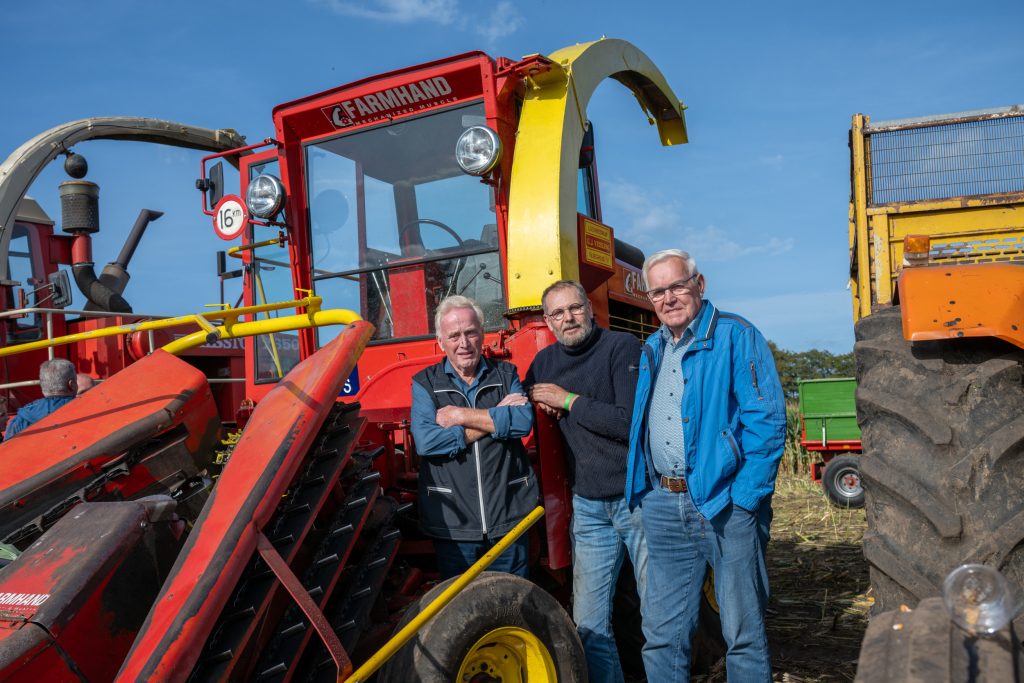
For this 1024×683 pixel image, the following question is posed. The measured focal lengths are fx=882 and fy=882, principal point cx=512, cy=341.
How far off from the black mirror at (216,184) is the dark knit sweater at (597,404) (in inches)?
104

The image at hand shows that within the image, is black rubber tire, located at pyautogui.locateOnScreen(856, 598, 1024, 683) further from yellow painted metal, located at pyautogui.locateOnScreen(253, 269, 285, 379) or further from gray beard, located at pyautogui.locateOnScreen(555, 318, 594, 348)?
yellow painted metal, located at pyautogui.locateOnScreen(253, 269, 285, 379)

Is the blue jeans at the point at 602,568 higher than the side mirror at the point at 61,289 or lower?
lower

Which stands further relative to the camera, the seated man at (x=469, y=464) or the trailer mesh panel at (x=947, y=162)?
the trailer mesh panel at (x=947, y=162)

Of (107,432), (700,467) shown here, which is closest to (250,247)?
→ (107,432)

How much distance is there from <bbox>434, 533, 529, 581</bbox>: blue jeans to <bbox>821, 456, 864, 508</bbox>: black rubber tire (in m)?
7.73

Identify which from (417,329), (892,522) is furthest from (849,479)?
(892,522)

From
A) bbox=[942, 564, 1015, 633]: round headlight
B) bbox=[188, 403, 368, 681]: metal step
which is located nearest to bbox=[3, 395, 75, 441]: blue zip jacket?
bbox=[188, 403, 368, 681]: metal step

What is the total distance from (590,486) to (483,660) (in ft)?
2.85

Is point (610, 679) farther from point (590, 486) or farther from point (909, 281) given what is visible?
point (909, 281)

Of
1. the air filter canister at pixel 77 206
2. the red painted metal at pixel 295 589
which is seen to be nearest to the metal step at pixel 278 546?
the red painted metal at pixel 295 589

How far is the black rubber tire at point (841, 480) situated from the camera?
33.9 feet

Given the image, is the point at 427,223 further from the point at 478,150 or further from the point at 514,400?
the point at 514,400

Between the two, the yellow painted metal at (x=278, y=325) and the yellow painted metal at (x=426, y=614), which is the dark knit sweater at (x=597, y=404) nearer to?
the yellow painted metal at (x=426, y=614)

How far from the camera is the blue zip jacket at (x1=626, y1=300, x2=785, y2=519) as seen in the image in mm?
3135
